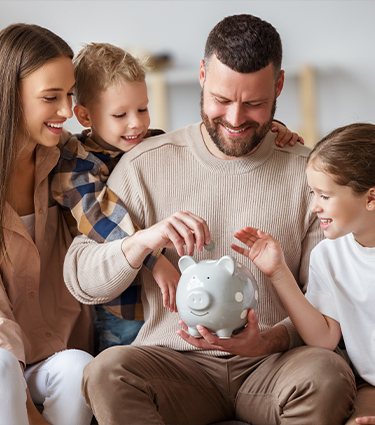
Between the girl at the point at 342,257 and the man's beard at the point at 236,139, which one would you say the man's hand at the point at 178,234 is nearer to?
the girl at the point at 342,257

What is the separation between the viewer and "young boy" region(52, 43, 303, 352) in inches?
61.1

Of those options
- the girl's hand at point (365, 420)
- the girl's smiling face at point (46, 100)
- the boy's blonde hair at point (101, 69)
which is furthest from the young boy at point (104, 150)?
the girl's hand at point (365, 420)

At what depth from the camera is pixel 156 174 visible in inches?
62.7

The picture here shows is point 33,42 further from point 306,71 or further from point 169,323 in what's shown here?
point 306,71

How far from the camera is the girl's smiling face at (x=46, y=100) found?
1460 millimetres

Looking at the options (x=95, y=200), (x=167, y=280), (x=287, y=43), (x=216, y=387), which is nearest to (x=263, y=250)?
(x=167, y=280)

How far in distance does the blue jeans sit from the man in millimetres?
99

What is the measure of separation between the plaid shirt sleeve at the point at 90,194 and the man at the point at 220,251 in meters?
0.05

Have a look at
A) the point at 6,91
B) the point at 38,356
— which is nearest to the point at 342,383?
the point at 38,356

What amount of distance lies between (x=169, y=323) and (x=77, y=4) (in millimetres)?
2518

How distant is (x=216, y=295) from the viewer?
117 centimetres

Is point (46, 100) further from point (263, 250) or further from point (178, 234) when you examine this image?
point (263, 250)

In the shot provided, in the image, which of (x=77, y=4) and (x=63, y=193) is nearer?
(x=63, y=193)

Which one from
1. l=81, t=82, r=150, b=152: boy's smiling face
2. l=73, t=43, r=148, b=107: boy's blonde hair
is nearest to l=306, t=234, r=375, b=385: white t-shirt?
l=81, t=82, r=150, b=152: boy's smiling face
